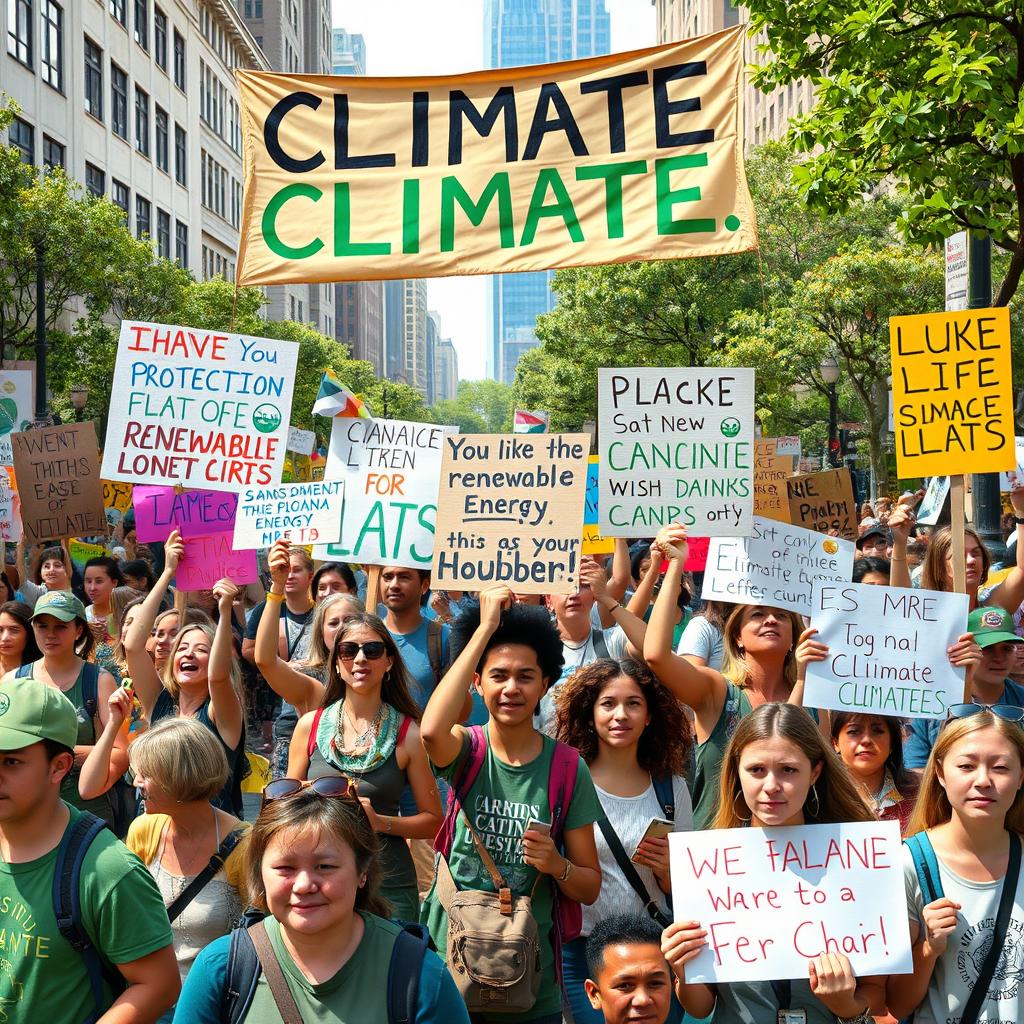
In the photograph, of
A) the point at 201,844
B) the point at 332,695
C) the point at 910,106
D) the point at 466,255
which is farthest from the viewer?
the point at 910,106

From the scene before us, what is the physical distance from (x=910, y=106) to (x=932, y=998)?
27.1 feet

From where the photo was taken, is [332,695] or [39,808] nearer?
[39,808]

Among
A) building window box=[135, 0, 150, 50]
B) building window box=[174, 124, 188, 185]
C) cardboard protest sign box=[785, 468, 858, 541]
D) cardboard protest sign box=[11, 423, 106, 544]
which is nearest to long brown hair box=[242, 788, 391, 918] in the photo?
cardboard protest sign box=[785, 468, 858, 541]

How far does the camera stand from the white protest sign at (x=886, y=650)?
15.9 ft

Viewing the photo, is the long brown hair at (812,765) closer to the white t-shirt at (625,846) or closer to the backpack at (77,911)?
the white t-shirt at (625,846)

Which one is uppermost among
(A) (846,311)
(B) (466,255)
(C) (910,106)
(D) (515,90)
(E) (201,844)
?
(A) (846,311)

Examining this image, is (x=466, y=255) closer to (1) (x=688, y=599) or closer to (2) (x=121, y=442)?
(2) (x=121, y=442)

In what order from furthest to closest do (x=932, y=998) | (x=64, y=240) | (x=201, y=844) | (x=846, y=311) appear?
(x=846, y=311), (x=64, y=240), (x=201, y=844), (x=932, y=998)

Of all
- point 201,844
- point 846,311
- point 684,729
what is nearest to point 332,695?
point 201,844

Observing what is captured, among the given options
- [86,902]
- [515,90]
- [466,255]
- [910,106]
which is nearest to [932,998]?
[86,902]

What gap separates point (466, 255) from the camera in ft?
20.2

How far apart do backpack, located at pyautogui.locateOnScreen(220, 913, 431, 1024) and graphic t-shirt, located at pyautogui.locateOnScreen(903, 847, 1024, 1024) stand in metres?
1.31

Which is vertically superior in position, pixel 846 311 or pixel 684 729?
pixel 846 311

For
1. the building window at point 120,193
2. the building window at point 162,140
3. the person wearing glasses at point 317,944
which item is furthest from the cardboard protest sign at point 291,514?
the building window at point 162,140
